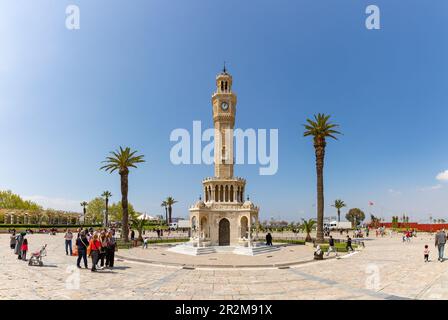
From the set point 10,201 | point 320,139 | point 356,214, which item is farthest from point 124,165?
point 356,214

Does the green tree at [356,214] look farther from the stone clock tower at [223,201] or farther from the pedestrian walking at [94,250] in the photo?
the pedestrian walking at [94,250]

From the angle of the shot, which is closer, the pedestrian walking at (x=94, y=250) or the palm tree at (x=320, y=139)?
the pedestrian walking at (x=94, y=250)

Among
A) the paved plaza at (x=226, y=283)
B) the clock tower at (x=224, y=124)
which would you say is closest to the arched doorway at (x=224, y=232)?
the clock tower at (x=224, y=124)

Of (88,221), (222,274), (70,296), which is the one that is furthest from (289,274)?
(88,221)

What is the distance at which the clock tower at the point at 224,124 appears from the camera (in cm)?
4100

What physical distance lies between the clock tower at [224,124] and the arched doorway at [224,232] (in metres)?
6.07

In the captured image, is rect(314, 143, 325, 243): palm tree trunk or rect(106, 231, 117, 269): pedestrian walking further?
rect(314, 143, 325, 243): palm tree trunk

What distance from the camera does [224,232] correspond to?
3794 centimetres

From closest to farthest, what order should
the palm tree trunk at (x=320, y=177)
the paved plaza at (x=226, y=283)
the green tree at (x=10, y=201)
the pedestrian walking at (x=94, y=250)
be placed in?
the paved plaza at (x=226, y=283)
the pedestrian walking at (x=94, y=250)
the palm tree trunk at (x=320, y=177)
the green tree at (x=10, y=201)

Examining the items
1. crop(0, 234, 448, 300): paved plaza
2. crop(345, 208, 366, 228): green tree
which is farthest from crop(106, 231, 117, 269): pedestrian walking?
crop(345, 208, 366, 228): green tree

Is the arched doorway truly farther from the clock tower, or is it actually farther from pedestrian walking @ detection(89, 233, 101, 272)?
pedestrian walking @ detection(89, 233, 101, 272)

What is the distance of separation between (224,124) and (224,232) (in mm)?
14517

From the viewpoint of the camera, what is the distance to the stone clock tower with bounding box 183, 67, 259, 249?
121ft

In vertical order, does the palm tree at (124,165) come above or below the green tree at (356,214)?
above
